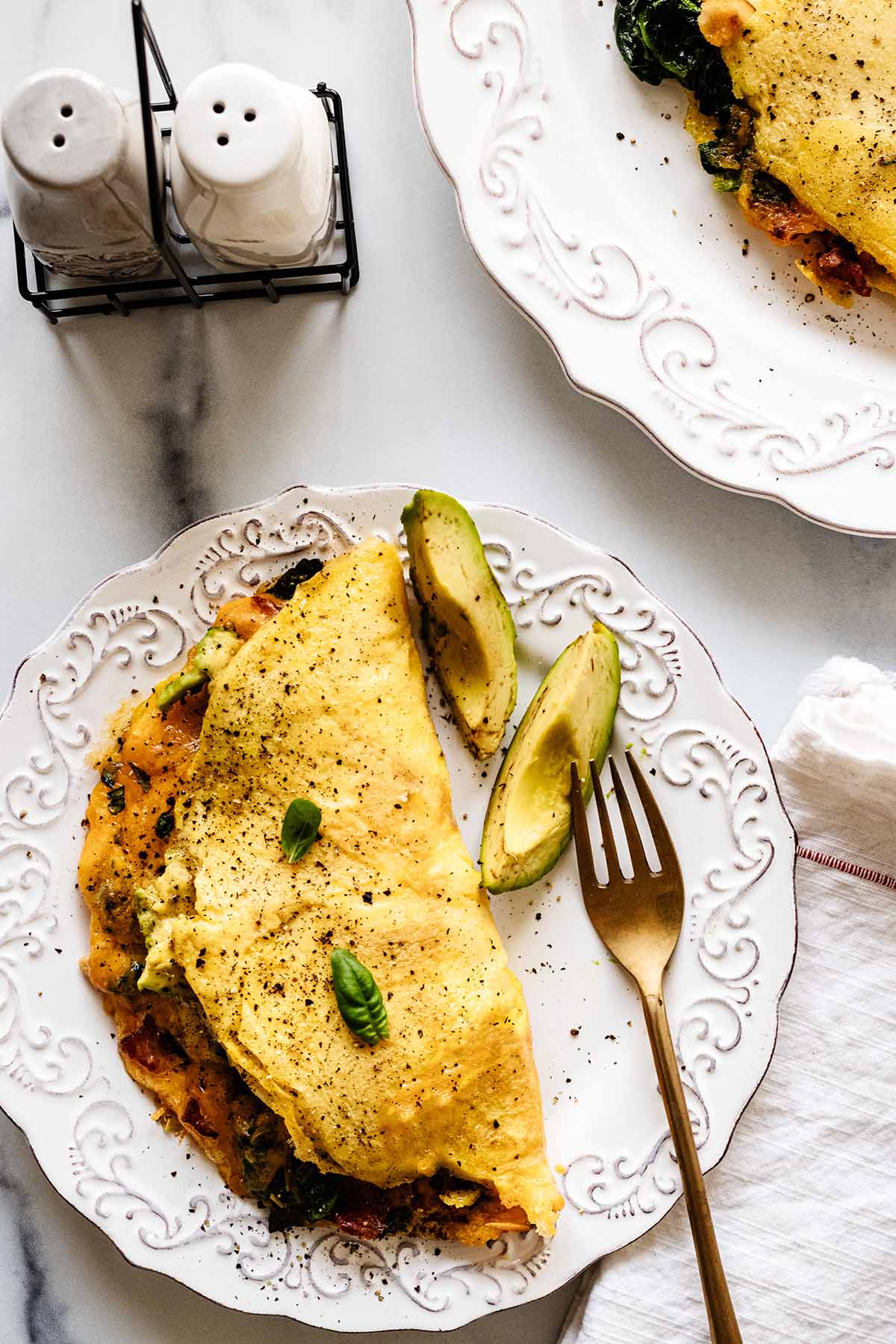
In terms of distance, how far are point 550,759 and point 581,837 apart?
162 mm

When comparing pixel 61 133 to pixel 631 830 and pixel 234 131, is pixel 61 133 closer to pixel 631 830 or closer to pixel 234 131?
pixel 234 131

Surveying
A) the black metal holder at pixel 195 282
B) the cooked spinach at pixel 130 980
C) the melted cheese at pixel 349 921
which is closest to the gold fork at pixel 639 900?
the melted cheese at pixel 349 921

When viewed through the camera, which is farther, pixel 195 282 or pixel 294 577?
pixel 195 282

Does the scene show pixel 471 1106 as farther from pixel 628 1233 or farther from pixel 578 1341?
pixel 578 1341

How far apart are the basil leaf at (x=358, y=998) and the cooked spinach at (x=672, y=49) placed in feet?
6.23

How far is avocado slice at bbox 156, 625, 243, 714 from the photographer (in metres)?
2.21

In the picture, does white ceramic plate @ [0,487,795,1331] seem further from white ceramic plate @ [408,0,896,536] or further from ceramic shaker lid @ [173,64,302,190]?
ceramic shaker lid @ [173,64,302,190]

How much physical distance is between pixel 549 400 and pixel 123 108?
3.26ft

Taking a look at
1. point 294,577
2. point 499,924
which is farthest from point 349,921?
point 294,577

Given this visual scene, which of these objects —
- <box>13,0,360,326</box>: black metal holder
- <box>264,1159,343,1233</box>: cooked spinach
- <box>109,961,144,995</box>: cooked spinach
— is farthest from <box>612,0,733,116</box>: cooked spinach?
<box>264,1159,343,1233</box>: cooked spinach

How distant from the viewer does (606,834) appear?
224 cm

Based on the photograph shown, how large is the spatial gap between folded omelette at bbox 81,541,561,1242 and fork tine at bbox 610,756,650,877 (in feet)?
1.00

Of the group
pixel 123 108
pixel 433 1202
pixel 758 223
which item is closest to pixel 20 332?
pixel 123 108

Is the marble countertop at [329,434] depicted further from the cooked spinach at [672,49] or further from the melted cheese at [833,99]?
the melted cheese at [833,99]
